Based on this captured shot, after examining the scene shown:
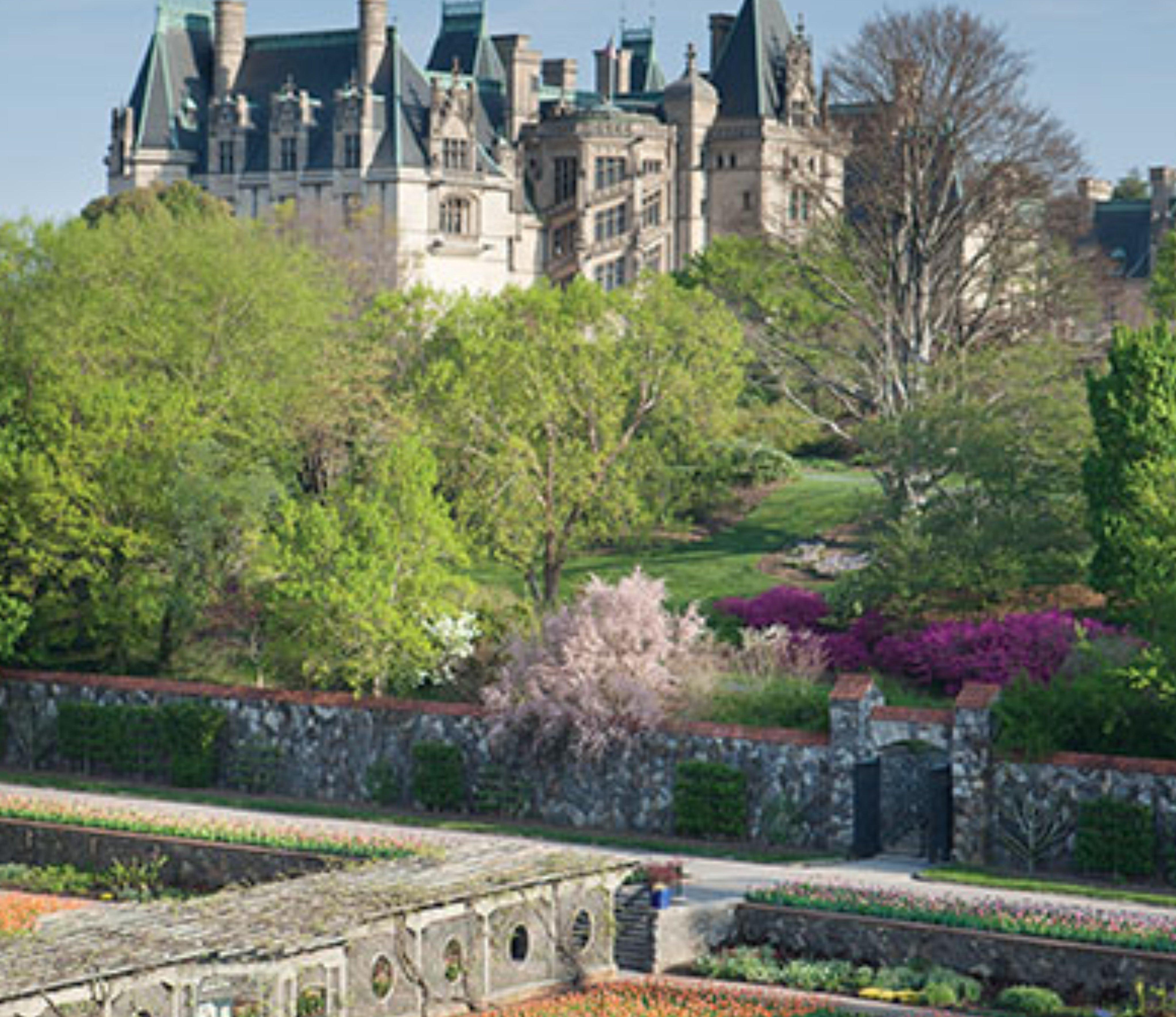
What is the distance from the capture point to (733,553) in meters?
59.6

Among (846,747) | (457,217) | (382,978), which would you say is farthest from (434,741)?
(457,217)

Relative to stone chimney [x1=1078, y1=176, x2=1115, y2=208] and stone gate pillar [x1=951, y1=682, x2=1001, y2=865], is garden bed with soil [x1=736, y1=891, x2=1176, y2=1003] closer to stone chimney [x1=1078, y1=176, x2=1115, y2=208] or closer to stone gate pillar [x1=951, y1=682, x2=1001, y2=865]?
stone gate pillar [x1=951, y1=682, x2=1001, y2=865]

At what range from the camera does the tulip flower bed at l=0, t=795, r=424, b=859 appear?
120ft

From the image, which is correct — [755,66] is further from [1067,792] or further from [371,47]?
[1067,792]

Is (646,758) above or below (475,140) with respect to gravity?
below

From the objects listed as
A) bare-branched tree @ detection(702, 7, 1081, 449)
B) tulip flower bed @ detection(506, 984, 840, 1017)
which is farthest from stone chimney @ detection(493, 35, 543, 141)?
tulip flower bed @ detection(506, 984, 840, 1017)

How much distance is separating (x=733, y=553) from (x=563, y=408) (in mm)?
6922

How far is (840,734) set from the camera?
39.0 metres

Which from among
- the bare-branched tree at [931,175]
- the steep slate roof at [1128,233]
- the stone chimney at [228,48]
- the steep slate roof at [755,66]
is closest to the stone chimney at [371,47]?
the stone chimney at [228,48]

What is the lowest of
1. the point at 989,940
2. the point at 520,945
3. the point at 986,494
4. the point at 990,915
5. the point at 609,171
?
the point at 520,945

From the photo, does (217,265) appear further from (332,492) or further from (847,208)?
(847,208)

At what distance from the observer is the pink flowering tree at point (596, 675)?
136ft

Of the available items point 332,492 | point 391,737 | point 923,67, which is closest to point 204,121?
point 923,67

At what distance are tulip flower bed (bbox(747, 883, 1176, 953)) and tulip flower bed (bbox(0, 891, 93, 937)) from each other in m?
9.59
